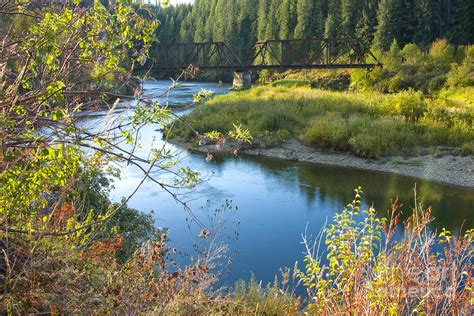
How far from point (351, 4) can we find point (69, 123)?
186ft

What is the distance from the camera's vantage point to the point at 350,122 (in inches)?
817

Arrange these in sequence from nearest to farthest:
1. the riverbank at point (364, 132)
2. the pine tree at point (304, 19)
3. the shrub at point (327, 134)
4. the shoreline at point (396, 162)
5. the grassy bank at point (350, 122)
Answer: the shoreline at point (396, 162) < the riverbank at point (364, 132) < the grassy bank at point (350, 122) < the shrub at point (327, 134) < the pine tree at point (304, 19)

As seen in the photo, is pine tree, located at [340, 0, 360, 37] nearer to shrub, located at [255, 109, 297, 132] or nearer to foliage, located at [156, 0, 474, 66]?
foliage, located at [156, 0, 474, 66]

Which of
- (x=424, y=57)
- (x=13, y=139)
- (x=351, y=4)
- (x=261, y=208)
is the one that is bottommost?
(x=261, y=208)

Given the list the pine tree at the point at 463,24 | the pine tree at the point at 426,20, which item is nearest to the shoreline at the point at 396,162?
the pine tree at the point at 463,24

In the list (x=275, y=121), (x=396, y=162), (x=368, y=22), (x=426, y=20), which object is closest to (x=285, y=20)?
(x=368, y=22)

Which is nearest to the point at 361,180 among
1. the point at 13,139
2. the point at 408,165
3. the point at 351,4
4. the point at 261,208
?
the point at 408,165

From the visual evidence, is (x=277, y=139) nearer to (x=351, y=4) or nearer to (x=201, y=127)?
(x=201, y=127)

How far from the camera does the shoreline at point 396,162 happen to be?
54.0 ft

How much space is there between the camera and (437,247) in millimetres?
9883

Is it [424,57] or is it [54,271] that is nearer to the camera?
[54,271]

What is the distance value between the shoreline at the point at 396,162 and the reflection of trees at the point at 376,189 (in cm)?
57

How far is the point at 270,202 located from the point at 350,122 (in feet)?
28.3

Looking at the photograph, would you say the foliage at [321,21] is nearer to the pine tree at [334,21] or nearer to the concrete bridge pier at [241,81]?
the pine tree at [334,21]
